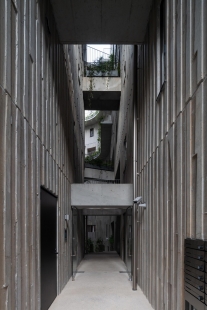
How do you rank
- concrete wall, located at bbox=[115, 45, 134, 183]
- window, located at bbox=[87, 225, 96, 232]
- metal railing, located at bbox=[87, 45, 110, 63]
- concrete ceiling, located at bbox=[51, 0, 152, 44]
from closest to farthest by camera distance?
concrete ceiling, located at bbox=[51, 0, 152, 44] → concrete wall, located at bbox=[115, 45, 134, 183] → metal railing, located at bbox=[87, 45, 110, 63] → window, located at bbox=[87, 225, 96, 232]

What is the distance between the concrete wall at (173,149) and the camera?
417 cm

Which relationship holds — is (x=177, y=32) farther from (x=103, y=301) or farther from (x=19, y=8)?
(x=103, y=301)

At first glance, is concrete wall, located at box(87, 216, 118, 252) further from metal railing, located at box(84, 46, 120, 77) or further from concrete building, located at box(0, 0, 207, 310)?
concrete building, located at box(0, 0, 207, 310)

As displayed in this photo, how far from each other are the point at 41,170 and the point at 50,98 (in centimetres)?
190

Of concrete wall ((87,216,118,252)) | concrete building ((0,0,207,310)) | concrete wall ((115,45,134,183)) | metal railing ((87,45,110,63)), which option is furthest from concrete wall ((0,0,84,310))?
concrete wall ((87,216,118,252))

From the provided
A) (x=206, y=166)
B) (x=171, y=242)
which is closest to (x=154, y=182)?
(x=171, y=242)

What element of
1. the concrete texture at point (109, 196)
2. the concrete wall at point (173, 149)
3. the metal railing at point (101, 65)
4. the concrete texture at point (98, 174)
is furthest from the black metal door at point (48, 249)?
the concrete texture at point (98, 174)

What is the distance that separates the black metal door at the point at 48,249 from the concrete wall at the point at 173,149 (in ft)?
7.17

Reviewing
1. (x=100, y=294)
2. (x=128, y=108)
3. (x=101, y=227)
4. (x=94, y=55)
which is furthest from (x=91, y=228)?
(x=100, y=294)

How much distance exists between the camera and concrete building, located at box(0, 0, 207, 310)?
13.6ft

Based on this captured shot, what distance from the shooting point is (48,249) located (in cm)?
711

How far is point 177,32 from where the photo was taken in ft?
17.5

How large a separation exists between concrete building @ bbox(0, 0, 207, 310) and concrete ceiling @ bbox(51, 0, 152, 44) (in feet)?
0.09

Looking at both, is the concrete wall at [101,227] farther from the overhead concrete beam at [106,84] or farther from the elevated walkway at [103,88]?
the overhead concrete beam at [106,84]
